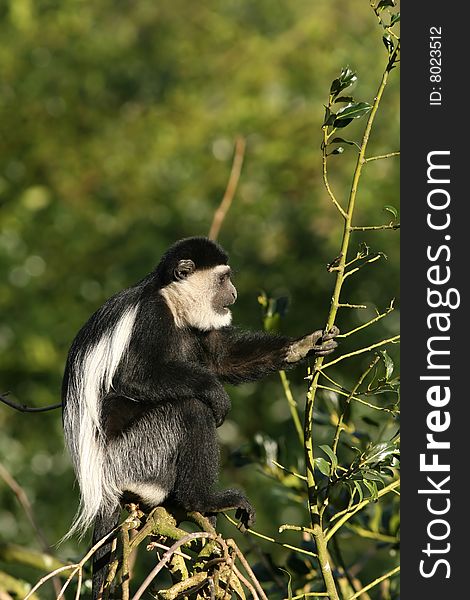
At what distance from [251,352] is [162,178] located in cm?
323

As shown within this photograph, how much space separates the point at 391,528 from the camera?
2900 mm

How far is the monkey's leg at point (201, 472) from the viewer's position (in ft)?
8.45

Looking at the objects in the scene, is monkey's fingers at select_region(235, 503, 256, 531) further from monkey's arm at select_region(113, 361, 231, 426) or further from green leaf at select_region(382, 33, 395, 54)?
green leaf at select_region(382, 33, 395, 54)

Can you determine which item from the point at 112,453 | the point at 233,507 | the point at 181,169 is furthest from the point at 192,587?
the point at 181,169


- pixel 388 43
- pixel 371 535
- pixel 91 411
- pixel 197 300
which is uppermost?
pixel 388 43

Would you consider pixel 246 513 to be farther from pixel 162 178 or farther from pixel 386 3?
pixel 162 178

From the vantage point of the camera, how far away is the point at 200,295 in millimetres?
2932

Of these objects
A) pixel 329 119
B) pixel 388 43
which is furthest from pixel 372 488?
pixel 388 43

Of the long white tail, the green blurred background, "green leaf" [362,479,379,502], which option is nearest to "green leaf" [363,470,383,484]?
"green leaf" [362,479,379,502]

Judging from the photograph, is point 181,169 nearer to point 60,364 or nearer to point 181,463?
point 60,364

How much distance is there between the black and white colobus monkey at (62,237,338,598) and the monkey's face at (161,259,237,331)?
0.09 feet

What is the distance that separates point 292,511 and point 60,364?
4.81ft

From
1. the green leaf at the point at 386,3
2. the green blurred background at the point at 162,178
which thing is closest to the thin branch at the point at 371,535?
the green leaf at the point at 386,3

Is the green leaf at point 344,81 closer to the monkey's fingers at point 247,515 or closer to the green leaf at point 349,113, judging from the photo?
the green leaf at point 349,113
